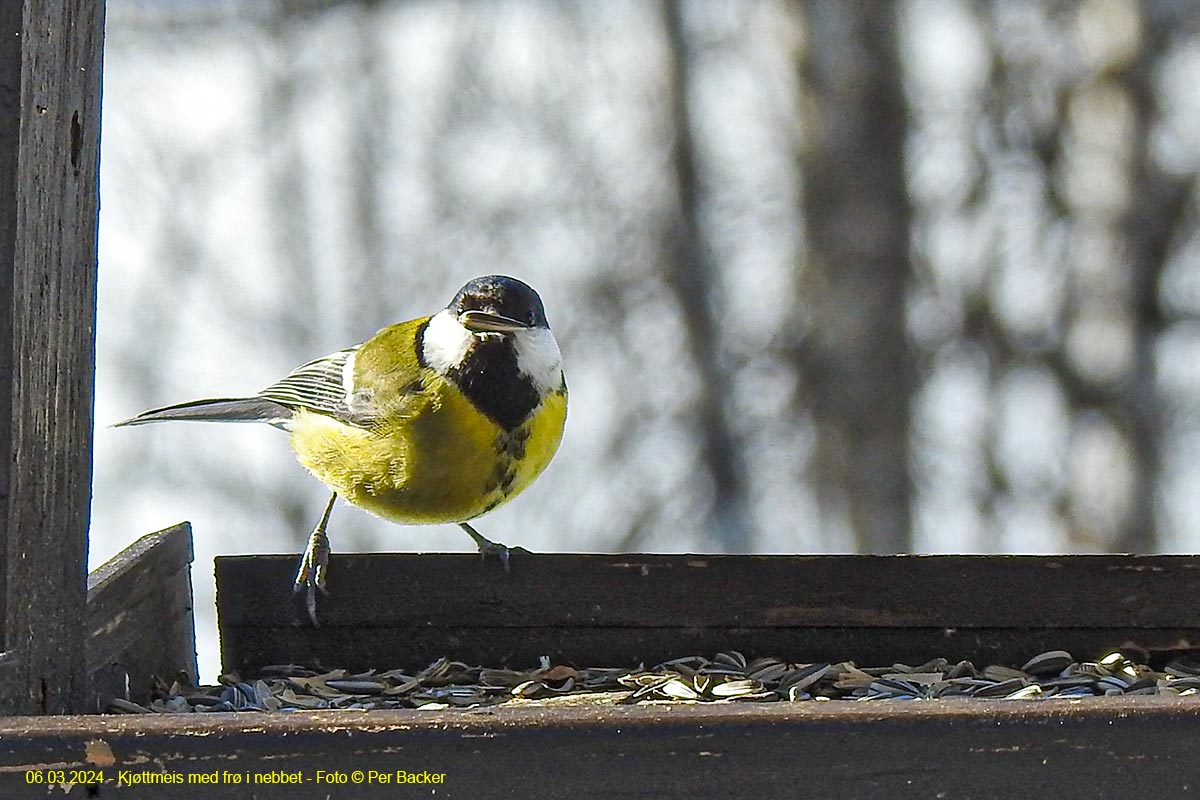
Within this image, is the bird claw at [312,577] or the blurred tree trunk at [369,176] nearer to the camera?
the bird claw at [312,577]

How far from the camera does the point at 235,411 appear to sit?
12.2 feet

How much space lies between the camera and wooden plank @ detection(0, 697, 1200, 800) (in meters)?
1.51

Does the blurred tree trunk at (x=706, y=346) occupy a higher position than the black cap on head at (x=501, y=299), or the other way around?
the blurred tree trunk at (x=706, y=346)

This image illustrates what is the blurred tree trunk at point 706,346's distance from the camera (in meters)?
7.58

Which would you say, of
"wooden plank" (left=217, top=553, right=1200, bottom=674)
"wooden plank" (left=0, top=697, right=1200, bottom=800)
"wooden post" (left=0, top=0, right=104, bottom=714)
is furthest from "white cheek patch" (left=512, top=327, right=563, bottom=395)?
"wooden plank" (left=0, top=697, right=1200, bottom=800)

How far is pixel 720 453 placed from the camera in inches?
301

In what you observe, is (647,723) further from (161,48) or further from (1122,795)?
(161,48)

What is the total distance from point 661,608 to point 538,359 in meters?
0.72

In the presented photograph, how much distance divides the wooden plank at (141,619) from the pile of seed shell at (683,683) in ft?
0.16

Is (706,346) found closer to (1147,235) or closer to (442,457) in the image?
(1147,235)

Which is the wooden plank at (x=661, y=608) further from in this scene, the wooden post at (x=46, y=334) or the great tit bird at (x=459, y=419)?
the wooden post at (x=46, y=334)

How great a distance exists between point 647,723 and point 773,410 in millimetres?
6001

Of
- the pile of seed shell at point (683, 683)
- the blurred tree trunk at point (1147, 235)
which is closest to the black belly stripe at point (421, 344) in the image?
the pile of seed shell at point (683, 683)

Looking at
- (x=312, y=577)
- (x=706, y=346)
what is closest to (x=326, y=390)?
(x=312, y=577)
